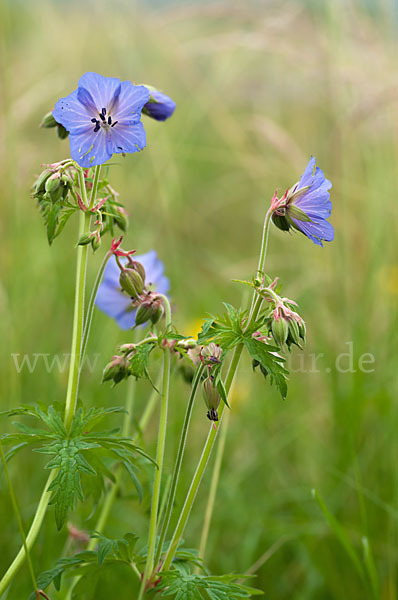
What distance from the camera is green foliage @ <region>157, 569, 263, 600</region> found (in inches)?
45.9

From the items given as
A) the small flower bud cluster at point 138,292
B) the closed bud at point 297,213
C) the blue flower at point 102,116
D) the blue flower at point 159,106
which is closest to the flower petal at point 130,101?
the blue flower at point 102,116

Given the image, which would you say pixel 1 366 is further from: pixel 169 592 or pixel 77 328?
pixel 169 592

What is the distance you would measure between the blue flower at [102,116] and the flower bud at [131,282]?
0.84ft

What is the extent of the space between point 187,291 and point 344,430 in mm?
1554

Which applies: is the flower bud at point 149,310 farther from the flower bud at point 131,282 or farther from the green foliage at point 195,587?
the green foliage at point 195,587

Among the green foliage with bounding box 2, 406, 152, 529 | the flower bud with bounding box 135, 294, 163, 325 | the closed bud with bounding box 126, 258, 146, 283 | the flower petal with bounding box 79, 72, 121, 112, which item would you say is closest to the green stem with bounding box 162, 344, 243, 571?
the green foliage with bounding box 2, 406, 152, 529

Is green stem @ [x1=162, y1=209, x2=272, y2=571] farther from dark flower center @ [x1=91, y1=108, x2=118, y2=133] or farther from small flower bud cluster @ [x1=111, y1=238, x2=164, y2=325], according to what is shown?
dark flower center @ [x1=91, y1=108, x2=118, y2=133]

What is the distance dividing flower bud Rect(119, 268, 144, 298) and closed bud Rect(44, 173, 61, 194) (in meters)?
0.27

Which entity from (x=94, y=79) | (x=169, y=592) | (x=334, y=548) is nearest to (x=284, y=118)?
(x=334, y=548)

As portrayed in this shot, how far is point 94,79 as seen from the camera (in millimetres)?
1318

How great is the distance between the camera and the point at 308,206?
128 cm

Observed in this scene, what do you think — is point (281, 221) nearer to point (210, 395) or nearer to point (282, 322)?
point (282, 322)

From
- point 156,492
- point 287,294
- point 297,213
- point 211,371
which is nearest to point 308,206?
point 297,213

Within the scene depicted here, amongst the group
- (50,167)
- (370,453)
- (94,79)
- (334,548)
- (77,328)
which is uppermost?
(94,79)
